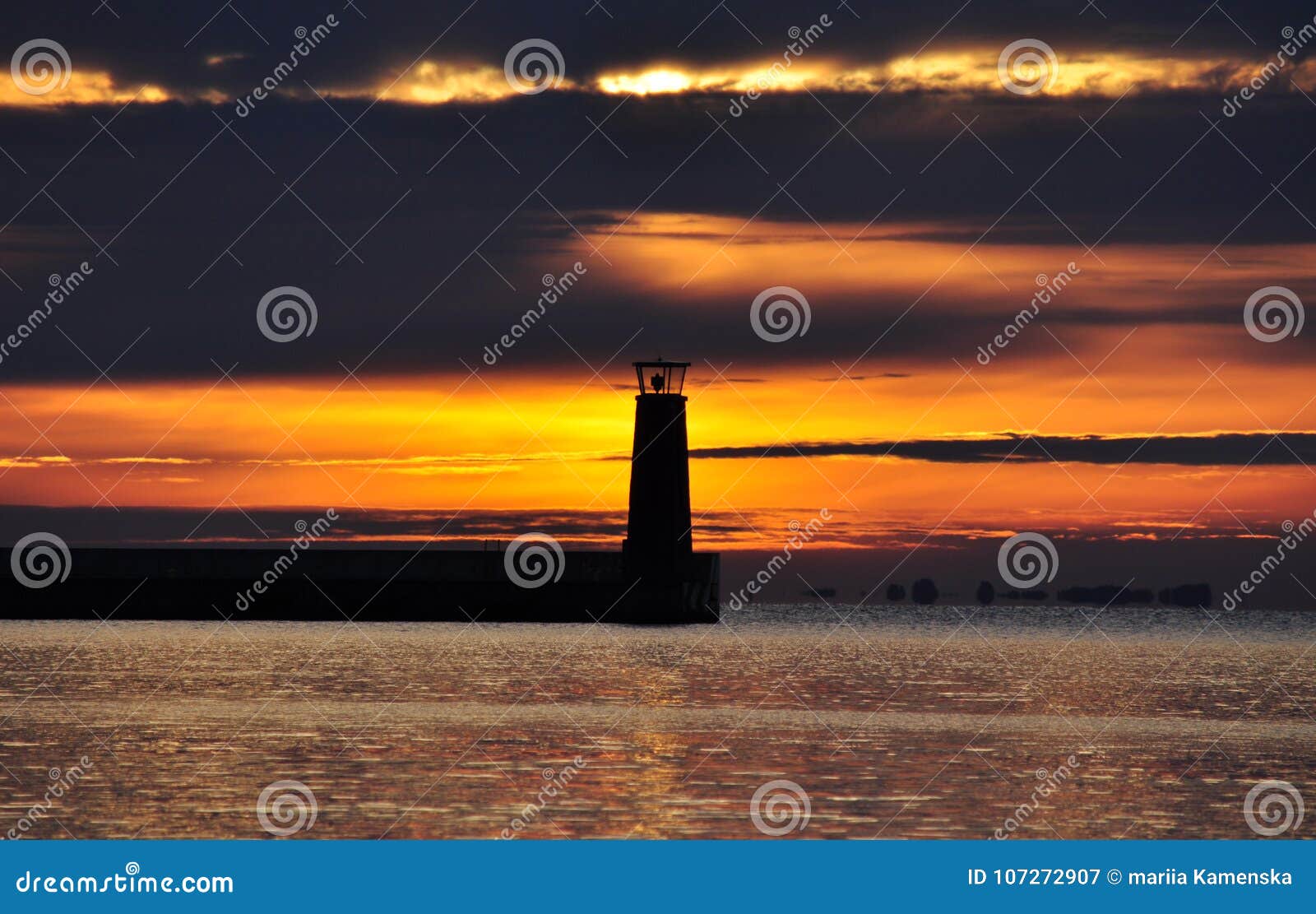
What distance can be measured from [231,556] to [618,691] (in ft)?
145

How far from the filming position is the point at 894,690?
2111 inches

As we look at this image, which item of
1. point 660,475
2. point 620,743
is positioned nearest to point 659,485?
point 660,475

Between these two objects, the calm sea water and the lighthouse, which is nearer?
the calm sea water

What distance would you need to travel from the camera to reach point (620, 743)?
34.2 m

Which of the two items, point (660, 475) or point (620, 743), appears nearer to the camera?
point (620, 743)

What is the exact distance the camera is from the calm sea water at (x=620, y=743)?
24359 mm

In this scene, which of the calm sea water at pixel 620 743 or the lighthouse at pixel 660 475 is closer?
the calm sea water at pixel 620 743

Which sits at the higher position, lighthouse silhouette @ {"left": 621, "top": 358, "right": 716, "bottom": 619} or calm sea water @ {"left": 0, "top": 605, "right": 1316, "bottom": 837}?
lighthouse silhouette @ {"left": 621, "top": 358, "right": 716, "bottom": 619}

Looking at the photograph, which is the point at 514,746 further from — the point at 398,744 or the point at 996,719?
the point at 996,719

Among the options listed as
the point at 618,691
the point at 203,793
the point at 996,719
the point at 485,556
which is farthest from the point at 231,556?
the point at 203,793

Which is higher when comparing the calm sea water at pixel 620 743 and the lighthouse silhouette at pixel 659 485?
the lighthouse silhouette at pixel 659 485

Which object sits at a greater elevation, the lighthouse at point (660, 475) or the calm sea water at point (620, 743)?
the lighthouse at point (660, 475)

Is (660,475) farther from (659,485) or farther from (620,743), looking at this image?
(620,743)

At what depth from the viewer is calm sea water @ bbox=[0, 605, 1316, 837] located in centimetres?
2436
